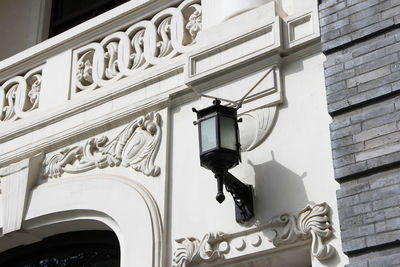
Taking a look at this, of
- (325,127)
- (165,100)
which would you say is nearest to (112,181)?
(165,100)

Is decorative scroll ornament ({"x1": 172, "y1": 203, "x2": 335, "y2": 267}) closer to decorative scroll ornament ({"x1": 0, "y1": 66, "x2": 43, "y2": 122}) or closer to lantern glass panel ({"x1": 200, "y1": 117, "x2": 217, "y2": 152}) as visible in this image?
lantern glass panel ({"x1": 200, "y1": 117, "x2": 217, "y2": 152})

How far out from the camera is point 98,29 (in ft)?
26.0

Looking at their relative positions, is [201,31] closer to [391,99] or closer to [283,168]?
[283,168]

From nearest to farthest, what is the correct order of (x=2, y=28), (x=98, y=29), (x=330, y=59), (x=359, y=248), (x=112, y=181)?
1. (x=359, y=248)
2. (x=330, y=59)
3. (x=112, y=181)
4. (x=98, y=29)
5. (x=2, y=28)

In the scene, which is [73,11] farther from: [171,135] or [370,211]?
[370,211]

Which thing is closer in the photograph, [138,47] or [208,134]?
[208,134]

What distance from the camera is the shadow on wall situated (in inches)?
228

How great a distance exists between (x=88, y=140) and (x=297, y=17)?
83.7 inches

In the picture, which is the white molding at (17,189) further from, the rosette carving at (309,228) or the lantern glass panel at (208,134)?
the rosette carving at (309,228)

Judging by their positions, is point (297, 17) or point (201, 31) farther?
point (201, 31)

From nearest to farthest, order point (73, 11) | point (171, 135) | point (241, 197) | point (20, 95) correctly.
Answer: point (241, 197) → point (171, 135) → point (20, 95) → point (73, 11)

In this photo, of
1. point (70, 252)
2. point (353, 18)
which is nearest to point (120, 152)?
point (70, 252)

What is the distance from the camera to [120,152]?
23.1 feet

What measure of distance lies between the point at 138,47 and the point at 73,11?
2.94m
